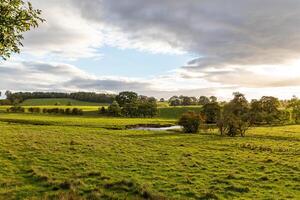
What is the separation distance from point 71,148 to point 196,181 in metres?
17.7

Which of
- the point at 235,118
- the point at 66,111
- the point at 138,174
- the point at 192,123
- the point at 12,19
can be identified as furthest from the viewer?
the point at 66,111

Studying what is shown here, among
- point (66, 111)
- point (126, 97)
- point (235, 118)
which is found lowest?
point (235, 118)

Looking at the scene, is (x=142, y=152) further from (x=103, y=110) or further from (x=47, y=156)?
(x=103, y=110)

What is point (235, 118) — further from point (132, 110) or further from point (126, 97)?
point (126, 97)

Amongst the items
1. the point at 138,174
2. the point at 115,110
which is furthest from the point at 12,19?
the point at 115,110

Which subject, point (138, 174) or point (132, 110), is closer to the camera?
point (138, 174)

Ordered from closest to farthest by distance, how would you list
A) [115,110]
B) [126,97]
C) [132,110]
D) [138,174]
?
[138,174], [115,110], [132,110], [126,97]

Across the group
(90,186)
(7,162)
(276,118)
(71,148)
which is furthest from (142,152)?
(276,118)

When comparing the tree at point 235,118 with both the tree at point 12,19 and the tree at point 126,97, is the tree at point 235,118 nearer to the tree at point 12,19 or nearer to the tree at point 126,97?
the tree at point 12,19

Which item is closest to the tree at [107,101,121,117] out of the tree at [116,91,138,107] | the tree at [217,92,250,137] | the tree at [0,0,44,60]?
the tree at [116,91,138,107]

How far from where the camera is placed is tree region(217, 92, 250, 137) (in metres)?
62.8

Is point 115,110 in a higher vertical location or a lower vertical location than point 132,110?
lower

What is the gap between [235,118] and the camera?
63844 millimetres

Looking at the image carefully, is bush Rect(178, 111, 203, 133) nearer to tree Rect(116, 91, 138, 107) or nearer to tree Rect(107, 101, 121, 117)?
tree Rect(107, 101, 121, 117)
